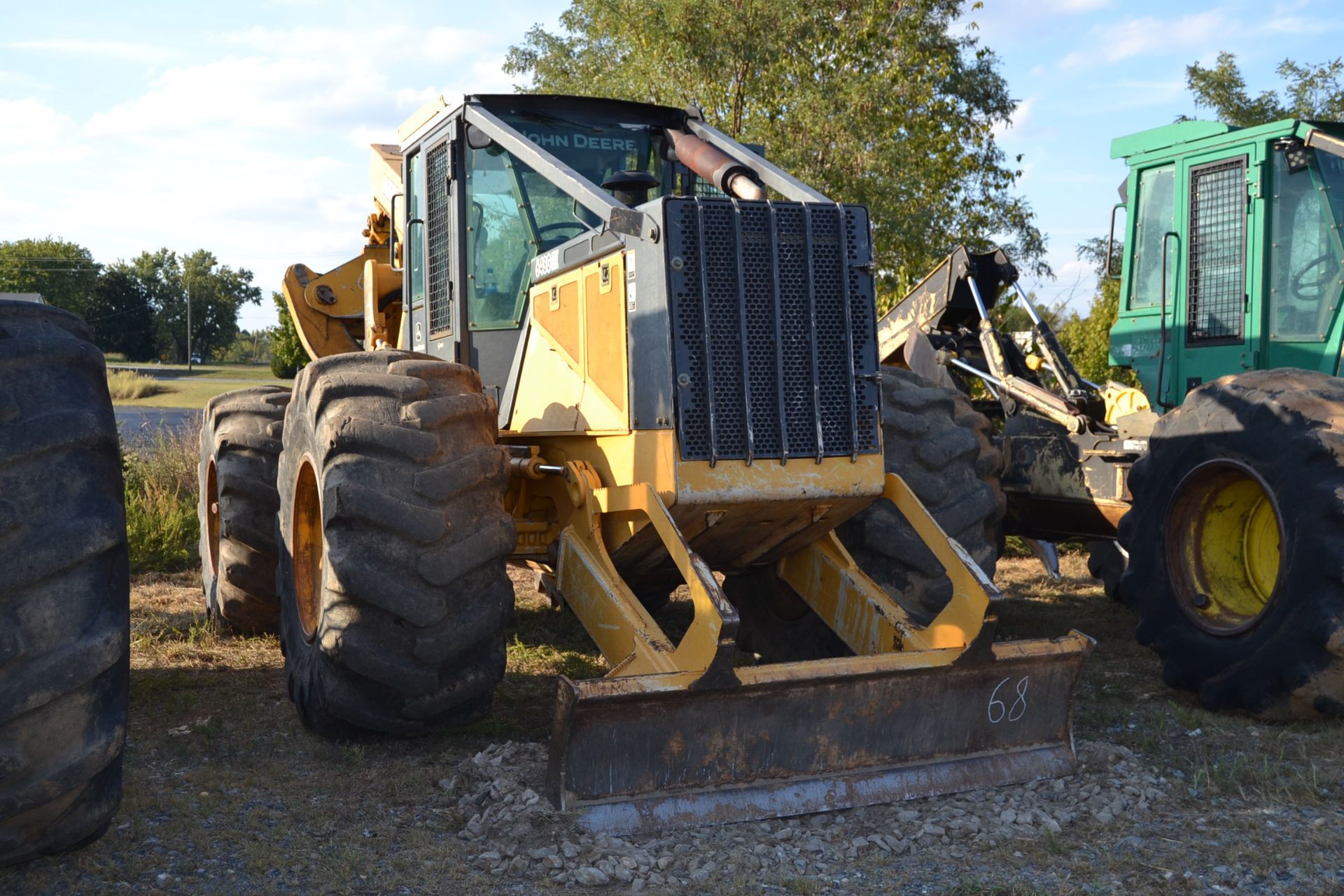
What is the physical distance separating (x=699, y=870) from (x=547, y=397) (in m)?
2.30

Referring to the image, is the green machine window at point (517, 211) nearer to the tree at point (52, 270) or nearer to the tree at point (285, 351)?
the tree at point (285, 351)

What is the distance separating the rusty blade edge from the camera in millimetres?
4125

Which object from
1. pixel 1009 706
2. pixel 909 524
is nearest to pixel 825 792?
pixel 1009 706

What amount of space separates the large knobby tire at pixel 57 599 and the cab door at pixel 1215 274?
588cm

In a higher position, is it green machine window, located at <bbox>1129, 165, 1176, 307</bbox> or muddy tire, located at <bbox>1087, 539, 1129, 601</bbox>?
green machine window, located at <bbox>1129, 165, 1176, 307</bbox>

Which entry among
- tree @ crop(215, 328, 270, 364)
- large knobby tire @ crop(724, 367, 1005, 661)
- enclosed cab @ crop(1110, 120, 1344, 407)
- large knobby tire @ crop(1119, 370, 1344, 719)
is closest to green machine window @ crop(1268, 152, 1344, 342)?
enclosed cab @ crop(1110, 120, 1344, 407)

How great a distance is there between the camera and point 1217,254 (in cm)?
710

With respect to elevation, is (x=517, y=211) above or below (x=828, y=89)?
below

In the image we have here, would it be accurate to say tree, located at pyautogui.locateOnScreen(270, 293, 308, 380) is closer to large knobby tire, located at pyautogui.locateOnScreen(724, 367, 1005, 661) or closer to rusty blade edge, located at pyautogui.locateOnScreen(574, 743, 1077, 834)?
large knobby tire, located at pyautogui.locateOnScreen(724, 367, 1005, 661)

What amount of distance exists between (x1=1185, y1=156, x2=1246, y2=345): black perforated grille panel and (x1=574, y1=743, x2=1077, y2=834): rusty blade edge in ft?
10.8

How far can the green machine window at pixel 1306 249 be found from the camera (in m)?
6.57

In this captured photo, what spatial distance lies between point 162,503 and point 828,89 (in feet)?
33.2

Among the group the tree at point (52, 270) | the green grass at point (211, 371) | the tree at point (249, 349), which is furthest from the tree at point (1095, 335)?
the tree at point (249, 349)

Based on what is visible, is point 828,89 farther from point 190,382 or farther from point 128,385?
point 190,382
